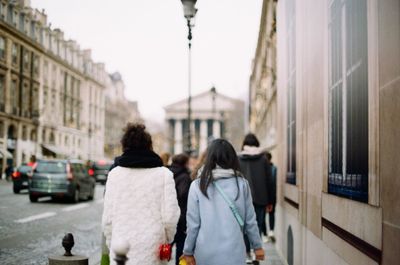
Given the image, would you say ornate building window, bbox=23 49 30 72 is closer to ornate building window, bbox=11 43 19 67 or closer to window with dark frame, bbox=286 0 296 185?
ornate building window, bbox=11 43 19 67

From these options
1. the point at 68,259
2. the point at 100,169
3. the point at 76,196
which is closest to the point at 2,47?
the point at 76,196

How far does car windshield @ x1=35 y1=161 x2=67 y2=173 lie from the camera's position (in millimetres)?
21656

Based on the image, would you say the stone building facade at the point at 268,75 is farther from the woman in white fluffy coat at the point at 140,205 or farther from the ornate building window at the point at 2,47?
the woman in white fluffy coat at the point at 140,205

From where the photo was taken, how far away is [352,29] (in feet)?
Result: 16.2

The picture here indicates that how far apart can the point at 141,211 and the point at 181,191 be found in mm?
3113

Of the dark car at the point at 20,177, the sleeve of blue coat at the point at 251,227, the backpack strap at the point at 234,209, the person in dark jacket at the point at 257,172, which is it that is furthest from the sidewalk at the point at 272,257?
the dark car at the point at 20,177

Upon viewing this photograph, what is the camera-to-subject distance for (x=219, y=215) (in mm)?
4684

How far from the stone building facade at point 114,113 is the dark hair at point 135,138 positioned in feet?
267

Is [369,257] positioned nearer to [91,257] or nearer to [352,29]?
[352,29]

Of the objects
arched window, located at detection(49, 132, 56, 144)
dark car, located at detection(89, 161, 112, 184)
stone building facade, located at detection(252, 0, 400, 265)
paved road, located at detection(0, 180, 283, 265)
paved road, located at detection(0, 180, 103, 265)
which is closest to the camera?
stone building facade, located at detection(252, 0, 400, 265)

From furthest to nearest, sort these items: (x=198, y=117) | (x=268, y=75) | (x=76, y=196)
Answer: (x=198, y=117), (x=268, y=75), (x=76, y=196)

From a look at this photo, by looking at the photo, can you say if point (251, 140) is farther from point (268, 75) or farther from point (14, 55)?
point (268, 75)

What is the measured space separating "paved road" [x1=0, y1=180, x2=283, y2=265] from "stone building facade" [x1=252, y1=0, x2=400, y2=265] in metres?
2.61

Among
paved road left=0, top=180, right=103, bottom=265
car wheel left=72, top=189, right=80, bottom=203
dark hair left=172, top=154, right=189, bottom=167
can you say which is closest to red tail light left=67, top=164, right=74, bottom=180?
car wheel left=72, top=189, right=80, bottom=203
